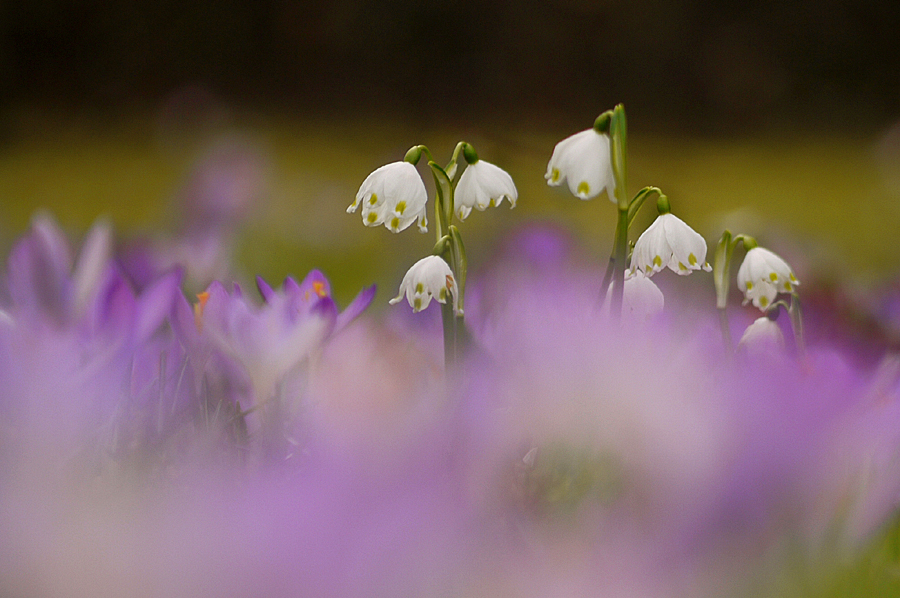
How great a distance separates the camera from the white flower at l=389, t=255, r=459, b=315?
34cm

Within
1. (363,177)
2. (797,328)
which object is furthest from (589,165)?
(363,177)

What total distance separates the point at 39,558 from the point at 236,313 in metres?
0.15

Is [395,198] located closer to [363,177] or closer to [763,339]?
[763,339]

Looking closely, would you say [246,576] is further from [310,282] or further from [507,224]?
[507,224]

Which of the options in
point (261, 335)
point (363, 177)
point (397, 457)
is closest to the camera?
point (397, 457)

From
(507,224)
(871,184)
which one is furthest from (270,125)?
(507,224)

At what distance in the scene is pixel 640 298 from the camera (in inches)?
14.4

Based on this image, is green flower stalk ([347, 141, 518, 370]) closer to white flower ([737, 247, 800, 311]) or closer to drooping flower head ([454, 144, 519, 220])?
drooping flower head ([454, 144, 519, 220])

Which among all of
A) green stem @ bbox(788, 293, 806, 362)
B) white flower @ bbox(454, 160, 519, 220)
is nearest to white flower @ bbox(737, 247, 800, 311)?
green stem @ bbox(788, 293, 806, 362)

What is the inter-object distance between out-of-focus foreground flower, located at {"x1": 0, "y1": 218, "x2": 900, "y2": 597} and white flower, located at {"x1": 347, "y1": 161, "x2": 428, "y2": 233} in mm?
79

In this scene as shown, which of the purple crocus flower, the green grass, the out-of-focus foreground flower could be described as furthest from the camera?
the green grass

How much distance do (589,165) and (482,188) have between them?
7 cm

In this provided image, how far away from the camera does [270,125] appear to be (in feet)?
13.8

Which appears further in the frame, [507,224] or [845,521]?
[507,224]
